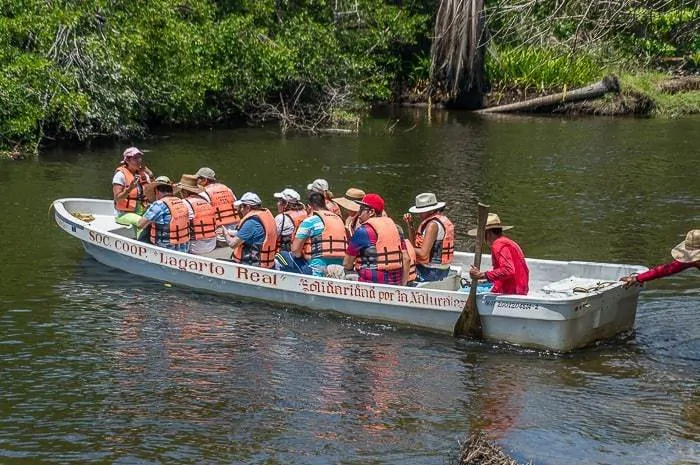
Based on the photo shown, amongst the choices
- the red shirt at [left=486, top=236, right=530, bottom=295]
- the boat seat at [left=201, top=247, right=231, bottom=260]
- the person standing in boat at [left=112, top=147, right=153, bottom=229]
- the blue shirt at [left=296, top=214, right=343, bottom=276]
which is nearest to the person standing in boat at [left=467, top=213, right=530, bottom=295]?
the red shirt at [left=486, top=236, right=530, bottom=295]

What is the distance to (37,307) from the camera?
1507 cm

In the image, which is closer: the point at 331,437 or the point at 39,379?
the point at 331,437

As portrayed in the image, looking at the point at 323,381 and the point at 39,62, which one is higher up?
the point at 39,62

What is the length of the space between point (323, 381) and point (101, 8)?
16.7 m

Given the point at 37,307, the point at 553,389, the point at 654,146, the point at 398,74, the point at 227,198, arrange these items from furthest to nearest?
the point at 398,74 → the point at 654,146 → the point at 227,198 → the point at 37,307 → the point at 553,389

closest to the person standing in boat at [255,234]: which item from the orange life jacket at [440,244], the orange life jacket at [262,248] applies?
the orange life jacket at [262,248]

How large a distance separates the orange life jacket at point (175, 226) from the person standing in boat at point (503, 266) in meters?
4.72

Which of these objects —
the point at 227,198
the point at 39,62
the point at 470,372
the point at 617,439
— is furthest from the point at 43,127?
the point at 617,439

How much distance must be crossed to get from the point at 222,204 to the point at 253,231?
1.60 m

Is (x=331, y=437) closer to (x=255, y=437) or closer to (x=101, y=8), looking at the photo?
(x=255, y=437)

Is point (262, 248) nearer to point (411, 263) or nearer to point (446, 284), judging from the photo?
point (411, 263)

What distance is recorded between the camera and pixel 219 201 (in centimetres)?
1658

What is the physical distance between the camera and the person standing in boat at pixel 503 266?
13.1m

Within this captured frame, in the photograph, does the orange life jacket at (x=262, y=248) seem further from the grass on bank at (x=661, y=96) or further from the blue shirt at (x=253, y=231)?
the grass on bank at (x=661, y=96)
